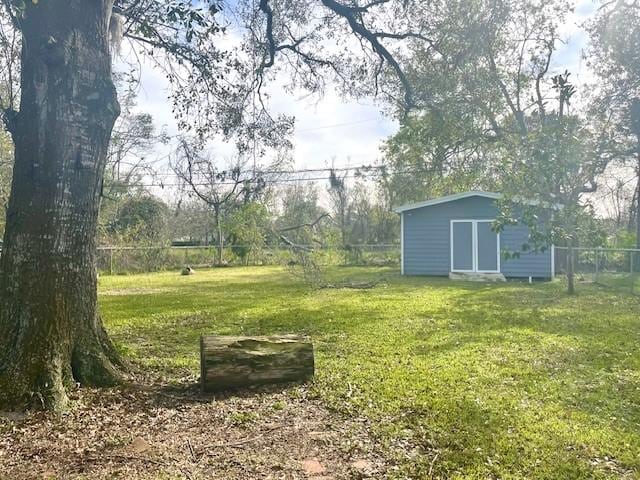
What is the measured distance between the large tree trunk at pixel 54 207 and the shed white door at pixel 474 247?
11998mm

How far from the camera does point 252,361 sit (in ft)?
11.9

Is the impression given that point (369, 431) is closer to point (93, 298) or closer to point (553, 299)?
point (93, 298)

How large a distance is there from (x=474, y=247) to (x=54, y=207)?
1238 cm

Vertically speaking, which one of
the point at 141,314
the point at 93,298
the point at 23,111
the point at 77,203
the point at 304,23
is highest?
the point at 304,23

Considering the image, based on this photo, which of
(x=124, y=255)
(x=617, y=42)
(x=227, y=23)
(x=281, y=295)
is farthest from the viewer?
(x=124, y=255)

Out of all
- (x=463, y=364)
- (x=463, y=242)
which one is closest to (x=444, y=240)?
(x=463, y=242)

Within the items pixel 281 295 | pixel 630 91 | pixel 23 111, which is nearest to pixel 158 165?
pixel 281 295

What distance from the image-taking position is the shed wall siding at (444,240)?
1335 cm

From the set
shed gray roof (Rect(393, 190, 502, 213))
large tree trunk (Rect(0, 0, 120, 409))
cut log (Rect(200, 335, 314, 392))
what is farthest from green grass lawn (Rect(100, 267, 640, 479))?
shed gray roof (Rect(393, 190, 502, 213))

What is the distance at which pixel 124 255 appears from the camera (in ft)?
58.3

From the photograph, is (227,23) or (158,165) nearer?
(227,23)

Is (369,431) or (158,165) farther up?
(158,165)

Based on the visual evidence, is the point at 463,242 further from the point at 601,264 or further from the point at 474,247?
the point at 601,264

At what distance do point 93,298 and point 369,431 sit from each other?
2171 mm
